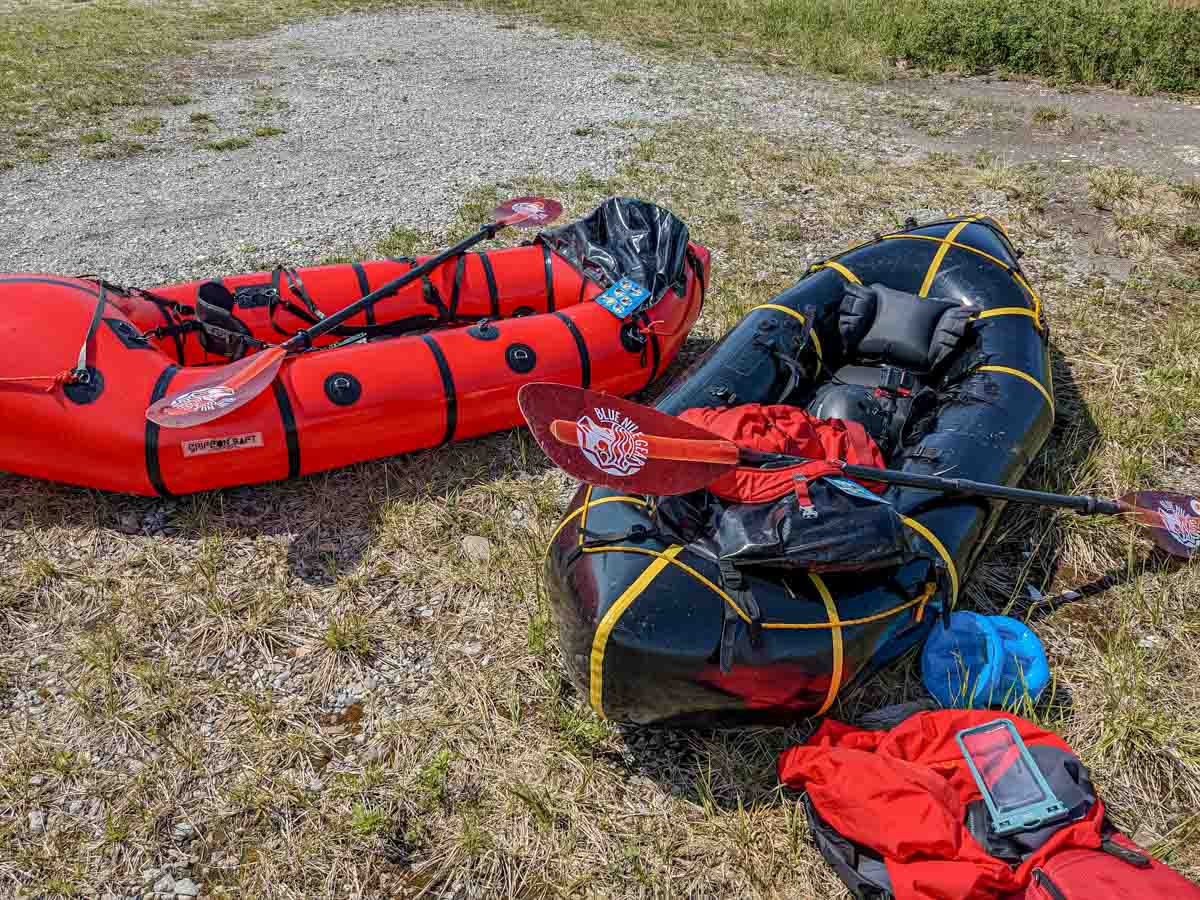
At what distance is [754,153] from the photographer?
7.78 m

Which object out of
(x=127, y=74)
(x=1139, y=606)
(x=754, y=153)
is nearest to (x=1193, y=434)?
(x=1139, y=606)

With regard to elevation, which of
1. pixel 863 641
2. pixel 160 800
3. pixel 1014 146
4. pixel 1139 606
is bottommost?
pixel 160 800

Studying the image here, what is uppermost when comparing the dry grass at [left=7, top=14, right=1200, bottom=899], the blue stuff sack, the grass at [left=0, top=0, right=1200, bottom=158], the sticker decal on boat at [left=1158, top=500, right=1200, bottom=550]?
the grass at [left=0, top=0, right=1200, bottom=158]

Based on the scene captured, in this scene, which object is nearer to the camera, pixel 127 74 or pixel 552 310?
Result: pixel 552 310

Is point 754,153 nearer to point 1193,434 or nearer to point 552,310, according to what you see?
point 552,310

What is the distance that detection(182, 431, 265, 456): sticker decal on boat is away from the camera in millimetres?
3520

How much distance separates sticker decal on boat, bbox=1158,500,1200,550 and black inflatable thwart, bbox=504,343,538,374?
2.94 m

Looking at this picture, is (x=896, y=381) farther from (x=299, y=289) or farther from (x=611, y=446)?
(x=299, y=289)

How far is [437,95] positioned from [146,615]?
789cm

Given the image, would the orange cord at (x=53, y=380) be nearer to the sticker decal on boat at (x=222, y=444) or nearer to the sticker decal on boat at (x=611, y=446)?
the sticker decal on boat at (x=222, y=444)

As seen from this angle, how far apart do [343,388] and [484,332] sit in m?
0.77

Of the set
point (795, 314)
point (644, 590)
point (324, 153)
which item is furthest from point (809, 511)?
point (324, 153)

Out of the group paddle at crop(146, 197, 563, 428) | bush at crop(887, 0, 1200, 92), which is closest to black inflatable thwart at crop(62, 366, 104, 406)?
paddle at crop(146, 197, 563, 428)

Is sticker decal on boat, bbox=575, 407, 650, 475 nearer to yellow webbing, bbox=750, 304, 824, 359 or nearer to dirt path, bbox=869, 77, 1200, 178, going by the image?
yellow webbing, bbox=750, 304, 824, 359
